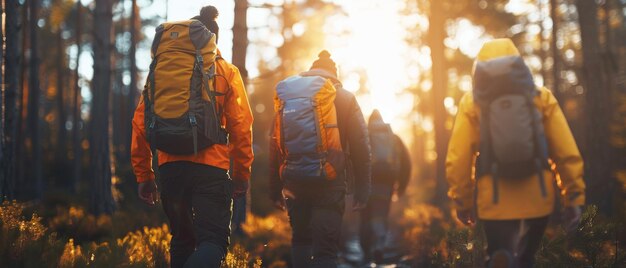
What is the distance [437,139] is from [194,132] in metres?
13.3

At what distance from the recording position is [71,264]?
4988mm

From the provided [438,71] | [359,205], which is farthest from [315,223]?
[438,71]

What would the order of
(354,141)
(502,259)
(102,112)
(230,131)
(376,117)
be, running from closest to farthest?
(502,259), (230,131), (354,141), (376,117), (102,112)

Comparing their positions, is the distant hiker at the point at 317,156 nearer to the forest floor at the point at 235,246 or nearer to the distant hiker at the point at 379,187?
the forest floor at the point at 235,246

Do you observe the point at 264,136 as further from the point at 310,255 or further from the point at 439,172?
the point at 310,255

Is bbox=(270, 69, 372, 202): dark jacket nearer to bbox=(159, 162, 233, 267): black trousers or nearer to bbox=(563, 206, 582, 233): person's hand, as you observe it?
bbox=(159, 162, 233, 267): black trousers

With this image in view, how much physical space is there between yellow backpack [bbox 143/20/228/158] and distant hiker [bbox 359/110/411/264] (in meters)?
4.14

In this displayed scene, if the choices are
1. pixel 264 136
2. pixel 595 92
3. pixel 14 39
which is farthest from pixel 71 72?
pixel 595 92

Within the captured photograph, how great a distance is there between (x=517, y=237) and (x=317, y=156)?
1677mm

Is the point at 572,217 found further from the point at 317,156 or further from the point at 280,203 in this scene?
the point at 280,203

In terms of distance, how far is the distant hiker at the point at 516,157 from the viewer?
395 cm

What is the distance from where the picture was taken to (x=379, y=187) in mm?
8742

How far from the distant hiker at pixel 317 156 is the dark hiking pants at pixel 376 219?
3217 millimetres

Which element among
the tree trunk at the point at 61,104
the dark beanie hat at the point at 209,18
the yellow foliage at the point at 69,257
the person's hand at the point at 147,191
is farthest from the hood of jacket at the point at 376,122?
the tree trunk at the point at 61,104
